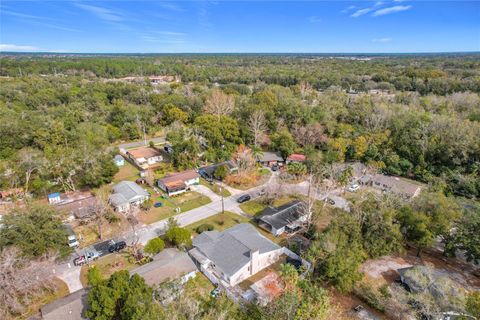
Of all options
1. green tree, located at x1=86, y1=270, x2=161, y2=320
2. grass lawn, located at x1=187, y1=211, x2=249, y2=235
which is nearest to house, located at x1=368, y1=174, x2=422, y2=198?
grass lawn, located at x1=187, y1=211, x2=249, y2=235

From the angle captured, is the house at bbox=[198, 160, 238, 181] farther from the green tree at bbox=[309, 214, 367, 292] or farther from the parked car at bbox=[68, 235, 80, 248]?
the green tree at bbox=[309, 214, 367, 292]

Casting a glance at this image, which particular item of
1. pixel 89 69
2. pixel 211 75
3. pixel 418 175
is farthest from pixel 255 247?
pixel 89 69

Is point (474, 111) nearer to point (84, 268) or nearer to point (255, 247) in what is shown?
point (255, 247)

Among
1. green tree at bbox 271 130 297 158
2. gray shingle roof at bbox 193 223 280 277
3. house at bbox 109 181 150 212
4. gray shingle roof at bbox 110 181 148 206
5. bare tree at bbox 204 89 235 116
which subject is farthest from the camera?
bare tree at bbox 204 89 235 116

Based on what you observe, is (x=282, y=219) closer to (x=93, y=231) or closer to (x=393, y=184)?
(x=393, y=184)

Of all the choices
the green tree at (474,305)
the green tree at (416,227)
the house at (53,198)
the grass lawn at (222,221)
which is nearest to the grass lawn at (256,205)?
the grass lawn at (222,221)

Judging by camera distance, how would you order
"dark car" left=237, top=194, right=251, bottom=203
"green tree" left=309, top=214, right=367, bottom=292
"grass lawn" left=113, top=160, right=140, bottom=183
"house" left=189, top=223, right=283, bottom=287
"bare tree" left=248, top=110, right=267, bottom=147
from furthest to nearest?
1. "bare tree" left=248, top=110, right=267, bottom=147
2. "grass lawn" left=113, top=160, right=140, bottom=183
3. "dark car" left=237, top=194, right=251, bottom=203
4. "house" left=189, top=223, right=283, bottom=287
5. "green tree" left=309, top=214, right=367, bottom=292
